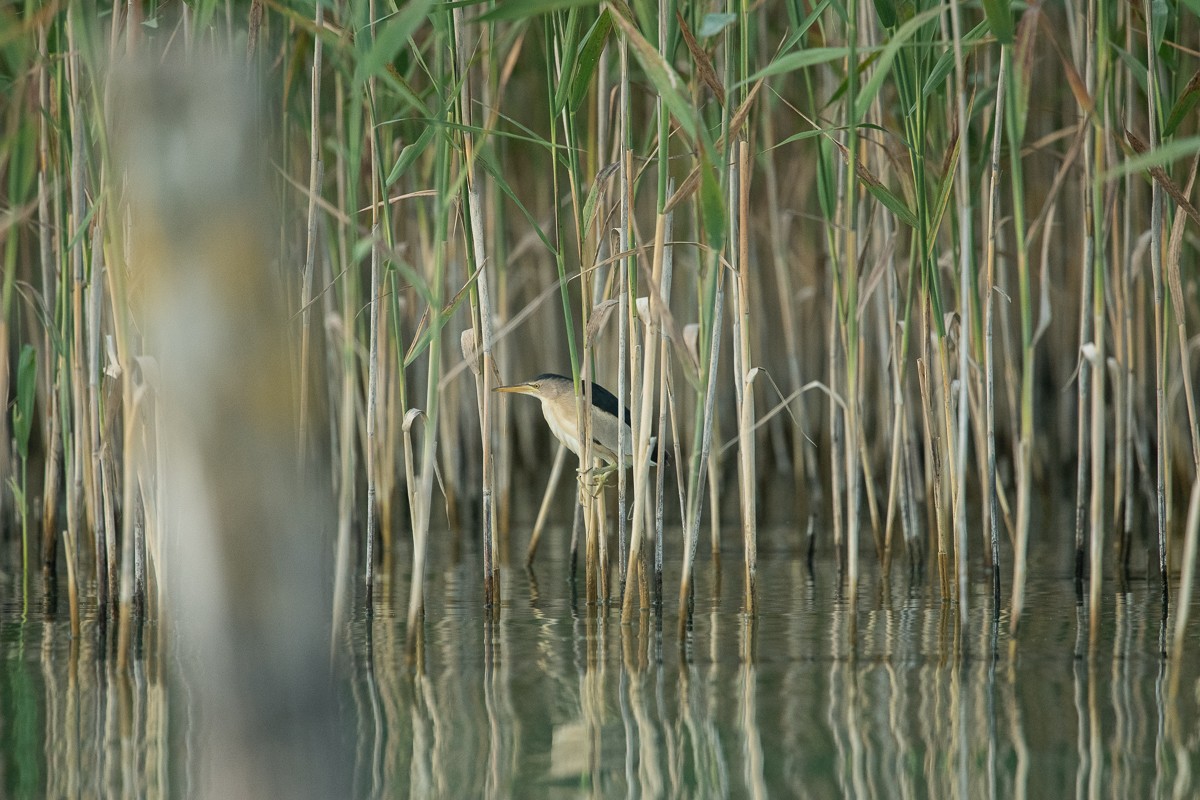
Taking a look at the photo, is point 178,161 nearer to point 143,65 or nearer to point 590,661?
point 143,65

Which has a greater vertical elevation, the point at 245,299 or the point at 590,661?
the point at 245,299

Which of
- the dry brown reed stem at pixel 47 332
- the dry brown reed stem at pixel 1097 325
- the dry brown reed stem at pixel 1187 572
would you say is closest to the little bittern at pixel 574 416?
the dry brown reed stem at pixel 47 332

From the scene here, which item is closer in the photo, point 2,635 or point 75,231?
point 75,231

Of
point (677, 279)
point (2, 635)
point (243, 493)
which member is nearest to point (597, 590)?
point (2, 635)

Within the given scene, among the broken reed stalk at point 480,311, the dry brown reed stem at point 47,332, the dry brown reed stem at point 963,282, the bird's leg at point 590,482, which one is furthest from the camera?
the dry brown reed stem at point 47,332

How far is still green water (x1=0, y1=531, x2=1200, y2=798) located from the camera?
2.67 metres

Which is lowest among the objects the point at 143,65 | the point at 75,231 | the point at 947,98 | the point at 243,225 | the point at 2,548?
the point at 2,548

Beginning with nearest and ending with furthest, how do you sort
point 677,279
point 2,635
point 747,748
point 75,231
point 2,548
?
point 747,748
point 75,231
point 2,635
point 2,548
point 677,279

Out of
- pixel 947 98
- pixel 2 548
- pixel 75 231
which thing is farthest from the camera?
pixel 2 548

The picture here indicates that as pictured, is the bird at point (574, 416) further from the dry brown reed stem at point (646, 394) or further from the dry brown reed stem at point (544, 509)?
the dry brown reed stem at point (646, 394)

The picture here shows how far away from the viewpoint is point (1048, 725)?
2.99 meters

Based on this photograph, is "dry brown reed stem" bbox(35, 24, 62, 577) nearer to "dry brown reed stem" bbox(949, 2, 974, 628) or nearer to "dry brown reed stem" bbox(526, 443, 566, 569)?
"dry brown reed stem" bbox(526, 443, 566, 569)

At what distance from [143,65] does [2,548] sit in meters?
5.00

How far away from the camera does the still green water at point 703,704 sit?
267 cm
